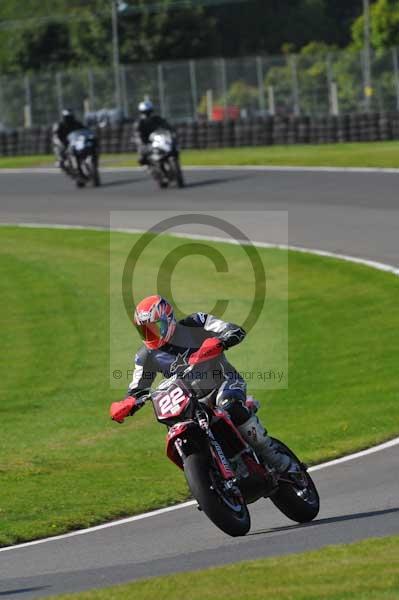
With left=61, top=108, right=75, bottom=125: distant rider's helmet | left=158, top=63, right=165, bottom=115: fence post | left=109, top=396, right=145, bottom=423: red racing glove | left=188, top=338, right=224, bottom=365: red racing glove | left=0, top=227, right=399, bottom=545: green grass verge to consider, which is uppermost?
left=158, top=63, right=165, bottom=115: fence post

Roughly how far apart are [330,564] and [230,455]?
1.57 m

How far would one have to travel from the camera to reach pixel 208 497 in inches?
323

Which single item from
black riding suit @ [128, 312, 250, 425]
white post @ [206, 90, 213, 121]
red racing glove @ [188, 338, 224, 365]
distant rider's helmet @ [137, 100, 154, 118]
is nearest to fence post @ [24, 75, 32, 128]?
white post @ [206, 90, 213, 121]

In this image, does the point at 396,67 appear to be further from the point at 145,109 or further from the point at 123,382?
the point at 123,382

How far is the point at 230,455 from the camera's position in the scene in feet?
28.7

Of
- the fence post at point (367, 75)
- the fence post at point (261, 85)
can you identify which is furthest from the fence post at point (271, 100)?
the fence post at point (367, 75)

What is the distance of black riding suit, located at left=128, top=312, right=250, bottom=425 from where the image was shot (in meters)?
8.70

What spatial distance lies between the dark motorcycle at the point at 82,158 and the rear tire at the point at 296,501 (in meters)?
21.8

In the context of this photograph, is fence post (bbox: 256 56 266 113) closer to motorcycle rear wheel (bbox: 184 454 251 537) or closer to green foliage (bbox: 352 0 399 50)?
green foliage (bbox: 352 0 399 50)

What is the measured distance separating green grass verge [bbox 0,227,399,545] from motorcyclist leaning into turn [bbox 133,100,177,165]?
4711 mm

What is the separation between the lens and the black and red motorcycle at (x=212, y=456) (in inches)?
327

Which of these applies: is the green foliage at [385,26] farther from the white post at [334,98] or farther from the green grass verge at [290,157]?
the green grass verge at [290,157]

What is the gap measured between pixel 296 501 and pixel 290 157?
2494 centimetres

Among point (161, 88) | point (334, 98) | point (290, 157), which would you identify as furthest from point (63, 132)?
point (161, 88)
